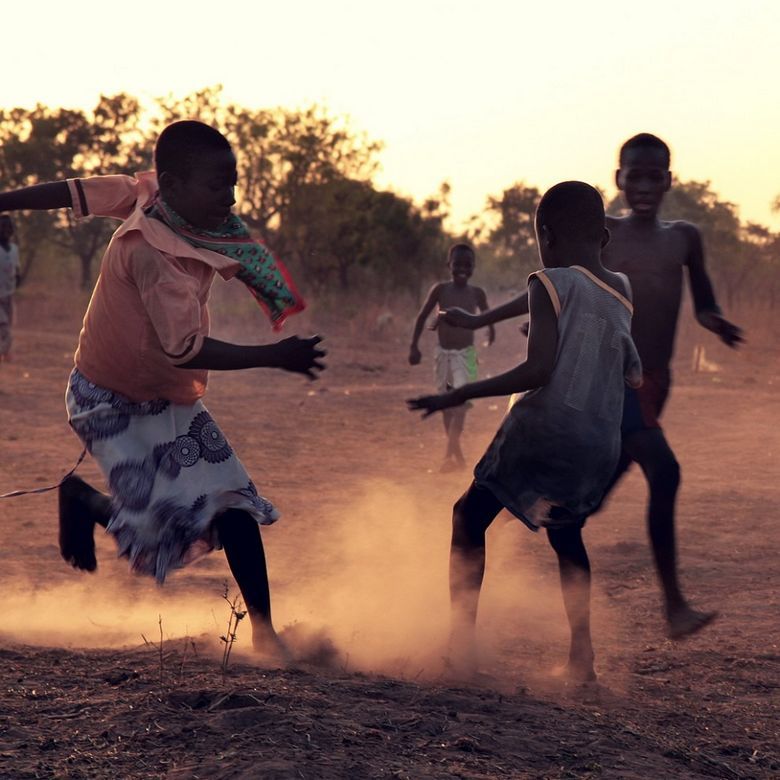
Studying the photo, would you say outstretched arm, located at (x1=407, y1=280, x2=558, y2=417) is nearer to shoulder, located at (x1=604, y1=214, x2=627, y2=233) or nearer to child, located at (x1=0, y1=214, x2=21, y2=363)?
shoulder, located at (x1=604, y1=214, x2=627, y2=233)

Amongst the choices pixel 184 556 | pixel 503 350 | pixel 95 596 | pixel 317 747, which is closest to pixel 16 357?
pixel 503 350

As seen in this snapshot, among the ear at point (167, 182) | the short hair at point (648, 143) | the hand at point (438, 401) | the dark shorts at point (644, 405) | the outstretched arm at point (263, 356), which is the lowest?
the dark shorts at point (644, 405)

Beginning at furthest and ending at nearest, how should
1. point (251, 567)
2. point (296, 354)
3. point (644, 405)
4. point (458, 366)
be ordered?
point (458, 366) < point (644, 405) < point (251, 567) < point (296, 354)

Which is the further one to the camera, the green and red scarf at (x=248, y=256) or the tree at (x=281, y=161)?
the tree at (x=281, y=161)

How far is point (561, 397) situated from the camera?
11.6ft

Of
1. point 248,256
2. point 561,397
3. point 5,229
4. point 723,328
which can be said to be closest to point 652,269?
point 723,328

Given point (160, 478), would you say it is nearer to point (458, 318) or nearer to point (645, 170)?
point (458, 318)

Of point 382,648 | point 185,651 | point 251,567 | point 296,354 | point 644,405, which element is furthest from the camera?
point 644,405

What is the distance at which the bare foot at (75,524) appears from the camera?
396 cm

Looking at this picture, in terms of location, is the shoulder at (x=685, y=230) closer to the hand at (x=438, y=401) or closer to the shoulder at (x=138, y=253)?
the hand at (x=438, y=401)

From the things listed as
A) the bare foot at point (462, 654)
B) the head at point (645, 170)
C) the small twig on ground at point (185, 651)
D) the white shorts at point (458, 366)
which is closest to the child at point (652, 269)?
the head at point (645, 170)

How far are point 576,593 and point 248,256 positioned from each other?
150 centimetres

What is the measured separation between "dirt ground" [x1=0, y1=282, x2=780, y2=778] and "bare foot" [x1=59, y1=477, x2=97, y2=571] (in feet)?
1.04

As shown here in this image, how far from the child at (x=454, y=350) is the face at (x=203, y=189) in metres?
5.36
